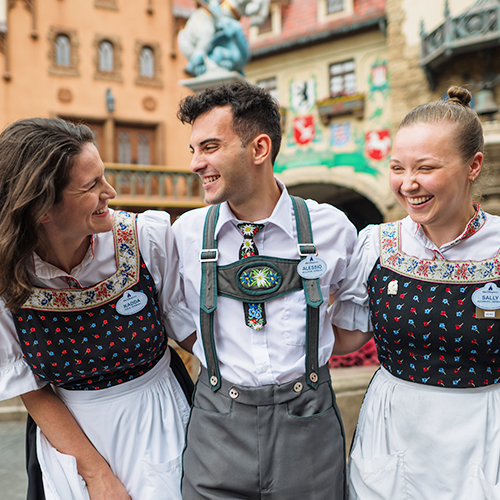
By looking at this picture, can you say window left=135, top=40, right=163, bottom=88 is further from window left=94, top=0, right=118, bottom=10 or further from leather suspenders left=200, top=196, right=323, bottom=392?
leather suspenders left=200, top=196, right=323, bottom=392

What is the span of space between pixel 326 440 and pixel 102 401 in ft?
2.40

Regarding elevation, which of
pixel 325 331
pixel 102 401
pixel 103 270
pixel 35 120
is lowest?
pixel 102 401

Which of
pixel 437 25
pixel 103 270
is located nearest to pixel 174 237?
pixel 103 270

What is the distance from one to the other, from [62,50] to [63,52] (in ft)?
0.17

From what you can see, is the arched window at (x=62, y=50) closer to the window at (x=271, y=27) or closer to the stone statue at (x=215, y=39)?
the window at (x=271, y=27)

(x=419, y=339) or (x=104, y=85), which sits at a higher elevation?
(x=104, y=85)

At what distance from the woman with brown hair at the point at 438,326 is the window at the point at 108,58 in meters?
13.0

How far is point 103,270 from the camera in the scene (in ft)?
5.28

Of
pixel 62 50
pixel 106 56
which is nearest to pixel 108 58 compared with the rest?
pixel 106 56

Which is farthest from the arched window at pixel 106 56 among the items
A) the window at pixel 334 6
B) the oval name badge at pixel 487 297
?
the oval name badge at pixel 487 297

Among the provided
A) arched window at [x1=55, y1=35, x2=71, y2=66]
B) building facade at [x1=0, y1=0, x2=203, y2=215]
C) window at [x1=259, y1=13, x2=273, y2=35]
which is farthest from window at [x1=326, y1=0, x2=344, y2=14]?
arched window at [x1=55, y1=35, x2=71, y2=66]

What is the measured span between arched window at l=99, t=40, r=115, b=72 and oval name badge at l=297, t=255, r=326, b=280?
43.3 ft

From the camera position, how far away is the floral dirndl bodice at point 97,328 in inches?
59.9

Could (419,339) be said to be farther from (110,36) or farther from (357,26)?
(110,36)
